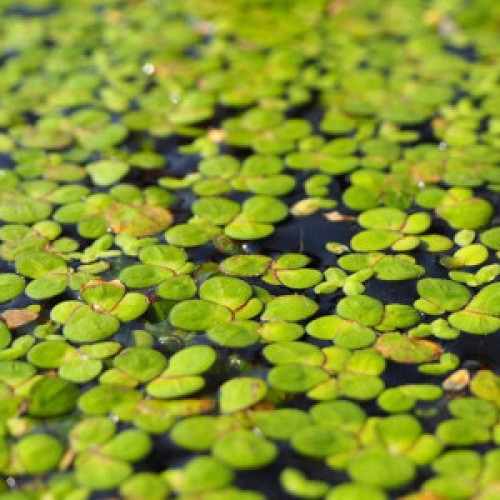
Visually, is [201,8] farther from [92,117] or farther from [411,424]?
[411,424]

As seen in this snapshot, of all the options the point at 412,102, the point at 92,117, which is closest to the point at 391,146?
the point at 412,102

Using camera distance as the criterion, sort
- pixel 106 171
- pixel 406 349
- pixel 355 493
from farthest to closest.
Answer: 1. pixel 106 171
2. pixel 406 349
3. pixel 355 493

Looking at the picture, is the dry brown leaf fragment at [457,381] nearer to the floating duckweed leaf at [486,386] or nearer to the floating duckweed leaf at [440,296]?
the floating duckweed leaf at [486,386]

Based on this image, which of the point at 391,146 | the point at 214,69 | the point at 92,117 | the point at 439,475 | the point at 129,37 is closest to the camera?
the point at 439,475

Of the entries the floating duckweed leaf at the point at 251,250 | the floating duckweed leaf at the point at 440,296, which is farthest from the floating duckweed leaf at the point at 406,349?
the floating duckweed leaf at the point at 440,296

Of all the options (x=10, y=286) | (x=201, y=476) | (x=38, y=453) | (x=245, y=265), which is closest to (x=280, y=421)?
(x=201, y=476)

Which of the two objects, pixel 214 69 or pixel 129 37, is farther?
pixel 129 37

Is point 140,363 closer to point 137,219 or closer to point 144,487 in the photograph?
point 144,487
